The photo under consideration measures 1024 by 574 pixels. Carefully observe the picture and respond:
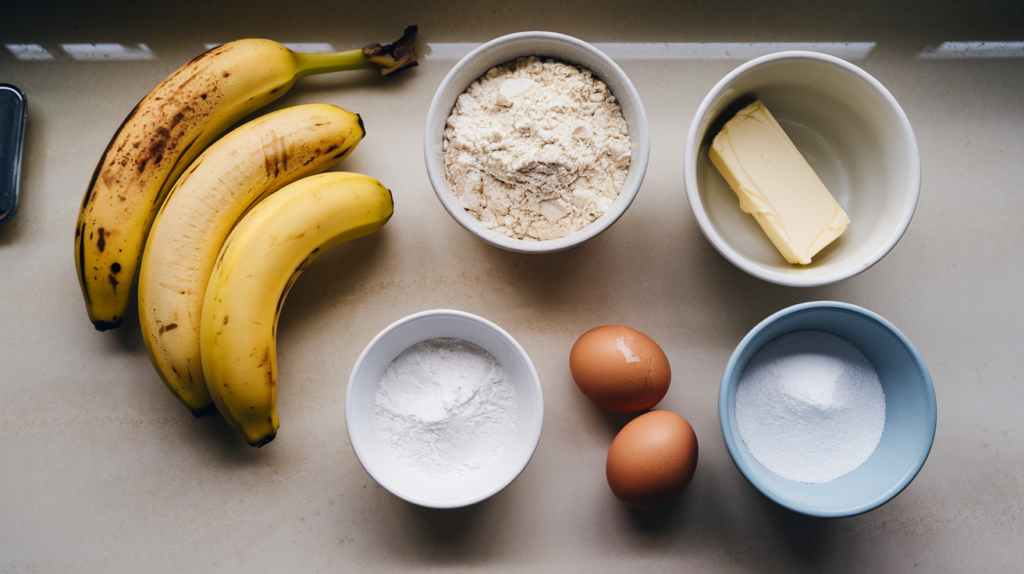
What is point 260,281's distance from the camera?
861mm

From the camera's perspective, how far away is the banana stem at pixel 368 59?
3.37 feet

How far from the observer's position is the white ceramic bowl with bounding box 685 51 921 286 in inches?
34.3

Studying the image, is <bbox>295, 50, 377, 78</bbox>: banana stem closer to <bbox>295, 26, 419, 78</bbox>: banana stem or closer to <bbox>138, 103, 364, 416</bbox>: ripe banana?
<bbox>295, 26, 419, 78</bbox>: banana stem

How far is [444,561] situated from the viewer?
1.02 metres

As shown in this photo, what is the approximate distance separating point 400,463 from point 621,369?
410 millimetres

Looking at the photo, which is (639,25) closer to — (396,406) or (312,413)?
(396,406)

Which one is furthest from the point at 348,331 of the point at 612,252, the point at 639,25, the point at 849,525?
the point at 849,525

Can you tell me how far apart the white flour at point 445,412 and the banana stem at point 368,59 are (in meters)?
0.57

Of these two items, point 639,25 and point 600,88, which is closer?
point 600,88

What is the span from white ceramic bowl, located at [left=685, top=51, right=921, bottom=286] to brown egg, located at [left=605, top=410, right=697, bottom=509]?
0.30 m

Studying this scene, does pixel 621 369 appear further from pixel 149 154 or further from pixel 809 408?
pixel 149 154

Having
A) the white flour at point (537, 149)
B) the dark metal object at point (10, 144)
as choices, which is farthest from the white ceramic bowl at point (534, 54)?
the dark metal object at point (10, 144)

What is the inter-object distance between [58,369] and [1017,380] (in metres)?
1.88

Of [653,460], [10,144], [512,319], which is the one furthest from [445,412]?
[10,144]
